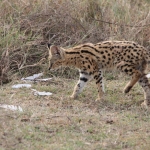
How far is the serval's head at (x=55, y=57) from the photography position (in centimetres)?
962

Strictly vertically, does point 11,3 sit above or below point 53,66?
above

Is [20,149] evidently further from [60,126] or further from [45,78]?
[45,78]

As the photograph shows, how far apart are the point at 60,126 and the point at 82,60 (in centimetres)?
248

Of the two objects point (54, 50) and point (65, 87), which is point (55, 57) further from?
point (65, 87)

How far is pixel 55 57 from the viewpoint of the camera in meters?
9.70

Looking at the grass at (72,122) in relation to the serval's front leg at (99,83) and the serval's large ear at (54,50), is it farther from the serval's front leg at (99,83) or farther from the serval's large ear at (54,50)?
the serval's large ear at (54,50)

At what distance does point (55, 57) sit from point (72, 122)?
100.0 inches

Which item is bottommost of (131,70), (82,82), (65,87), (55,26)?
(65,87)

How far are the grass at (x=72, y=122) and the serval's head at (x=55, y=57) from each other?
1.41 ft

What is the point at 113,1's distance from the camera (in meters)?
12.6

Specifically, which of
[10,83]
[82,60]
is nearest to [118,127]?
[82,60]

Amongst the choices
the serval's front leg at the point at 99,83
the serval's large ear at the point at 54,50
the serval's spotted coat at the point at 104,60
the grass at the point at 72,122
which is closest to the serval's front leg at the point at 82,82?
the serval's spotted coat at the point at 104,60

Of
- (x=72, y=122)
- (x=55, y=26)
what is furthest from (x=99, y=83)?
(x=55, y=26)

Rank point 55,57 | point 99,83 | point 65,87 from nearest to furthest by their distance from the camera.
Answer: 1. point 99,83
2. point 55,57
3. point 65,87
